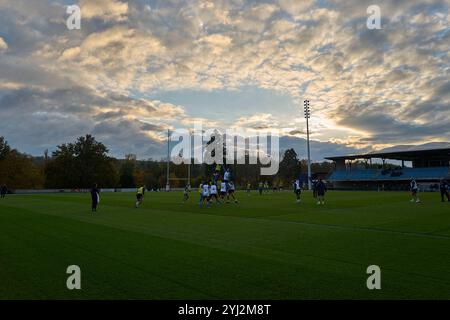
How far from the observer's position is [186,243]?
10914 millimetres

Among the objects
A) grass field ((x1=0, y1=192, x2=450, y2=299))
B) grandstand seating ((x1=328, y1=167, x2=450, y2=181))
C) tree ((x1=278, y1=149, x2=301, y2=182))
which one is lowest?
grass field ((x1=0, y1=192, x2=450, y2=299))

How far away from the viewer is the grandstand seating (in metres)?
66.3

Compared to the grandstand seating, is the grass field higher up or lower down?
lower down

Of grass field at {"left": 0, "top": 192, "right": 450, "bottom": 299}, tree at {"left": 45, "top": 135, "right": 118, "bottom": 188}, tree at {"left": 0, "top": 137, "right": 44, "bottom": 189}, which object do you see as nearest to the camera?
grass field at {"left": 0, "top": 192, "right": 450, "bottom": 299}

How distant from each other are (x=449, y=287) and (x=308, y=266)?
102 inches

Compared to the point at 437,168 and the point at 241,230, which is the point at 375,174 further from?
the point at 241,230

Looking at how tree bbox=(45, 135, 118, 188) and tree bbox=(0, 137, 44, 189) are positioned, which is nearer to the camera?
tree bbox=(0, 137, 44, 189)

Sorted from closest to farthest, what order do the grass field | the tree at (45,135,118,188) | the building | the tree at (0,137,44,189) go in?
1. the grass field
2. the building
3. the tree at (0,137,44,189)
4. the tree at (45,135,118,188)

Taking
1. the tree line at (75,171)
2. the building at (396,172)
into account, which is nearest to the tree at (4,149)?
the tree line at (75,171)

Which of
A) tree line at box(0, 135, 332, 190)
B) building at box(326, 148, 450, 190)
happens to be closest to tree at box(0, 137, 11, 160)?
tree line at box(0, 135, 332, 190)

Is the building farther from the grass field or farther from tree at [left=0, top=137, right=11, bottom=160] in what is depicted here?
tree at [left=0, top=137, right=11, bottom=160]
